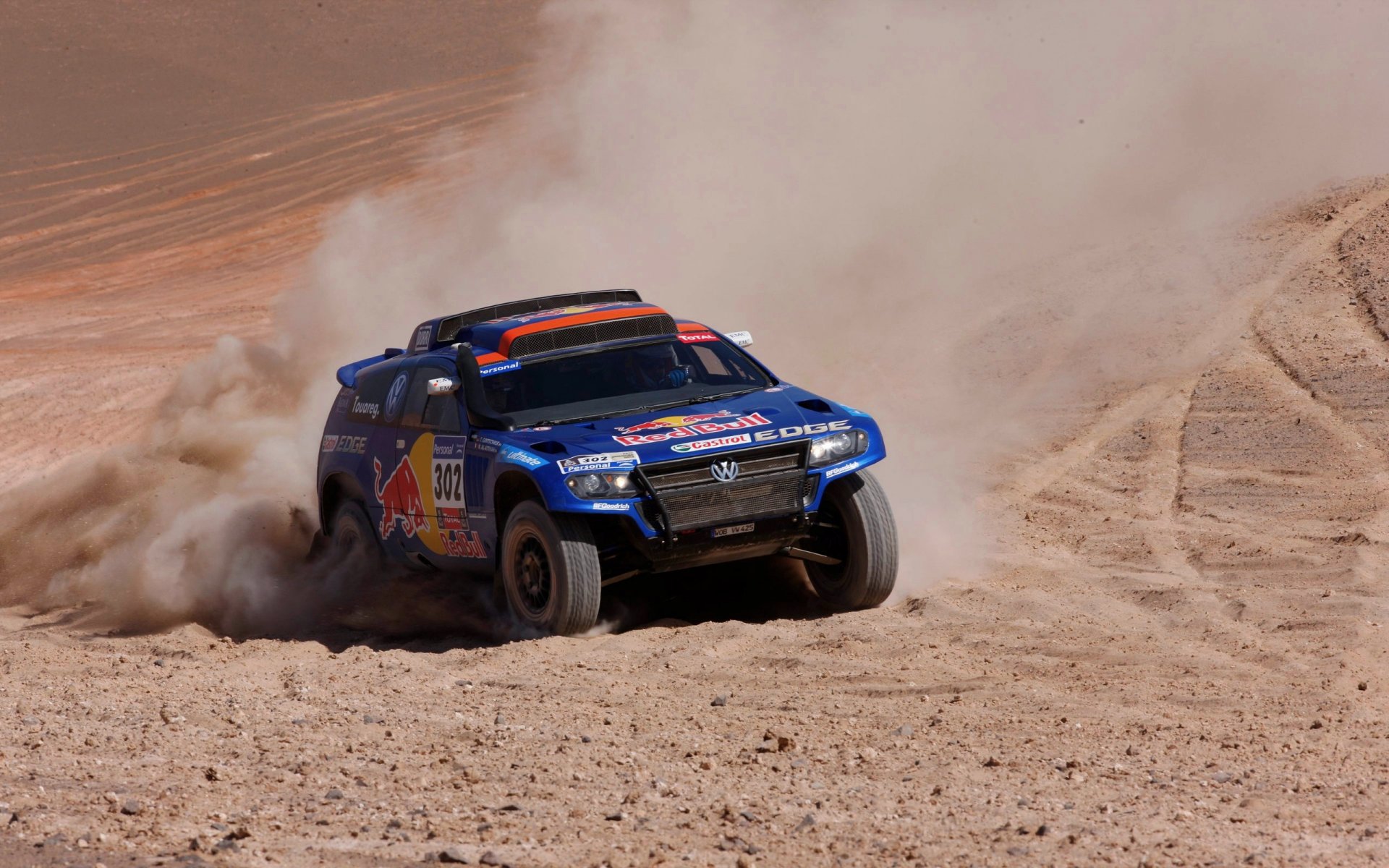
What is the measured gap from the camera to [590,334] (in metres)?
9.30

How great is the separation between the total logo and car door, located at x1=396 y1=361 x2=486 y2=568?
111 centimetres

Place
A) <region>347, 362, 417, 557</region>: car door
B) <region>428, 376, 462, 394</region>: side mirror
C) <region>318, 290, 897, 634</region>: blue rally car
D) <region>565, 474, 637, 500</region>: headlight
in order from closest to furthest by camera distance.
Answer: <region>565, 474, 637, 500</region>: headlight, <region>318, 290, 897, 634</region>: blue rally car, <region>428, 376, 462, 394</region>: side mirror, <region>347, 362, 417, 557</region>: car door

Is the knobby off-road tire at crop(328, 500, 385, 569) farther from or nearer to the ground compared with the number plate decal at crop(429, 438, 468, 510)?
nearer to the ground

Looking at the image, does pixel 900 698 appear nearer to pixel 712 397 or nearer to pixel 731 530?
pixel 731 530

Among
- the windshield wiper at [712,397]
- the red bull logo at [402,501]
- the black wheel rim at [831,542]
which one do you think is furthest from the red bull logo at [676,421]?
the red bull logo at [402,501]

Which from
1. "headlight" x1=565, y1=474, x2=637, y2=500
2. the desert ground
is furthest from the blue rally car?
the desert ground

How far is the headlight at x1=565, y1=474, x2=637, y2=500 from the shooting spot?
7891 mm

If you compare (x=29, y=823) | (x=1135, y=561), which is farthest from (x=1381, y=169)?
(x=29, y=823)

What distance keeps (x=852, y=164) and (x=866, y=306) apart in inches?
143

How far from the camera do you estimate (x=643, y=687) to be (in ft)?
23.7

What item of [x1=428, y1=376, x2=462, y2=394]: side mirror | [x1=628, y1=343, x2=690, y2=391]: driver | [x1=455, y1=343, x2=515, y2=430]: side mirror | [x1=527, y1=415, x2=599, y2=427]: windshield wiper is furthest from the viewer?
[x1=628, y1=343, x2=690, y2=391]: driver

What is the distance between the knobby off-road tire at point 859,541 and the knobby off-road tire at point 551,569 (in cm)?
130

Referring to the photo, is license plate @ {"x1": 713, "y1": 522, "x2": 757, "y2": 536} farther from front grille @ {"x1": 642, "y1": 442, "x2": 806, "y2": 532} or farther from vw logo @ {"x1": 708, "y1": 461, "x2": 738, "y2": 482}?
vw logo @ {"x1": 708, "y1": 461, "x2": 738, "y2": 482}

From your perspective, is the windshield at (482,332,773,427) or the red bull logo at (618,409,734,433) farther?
the windshield at (482,332,773,427)
